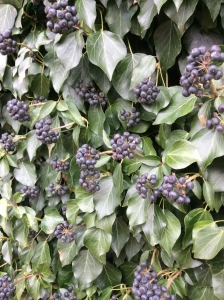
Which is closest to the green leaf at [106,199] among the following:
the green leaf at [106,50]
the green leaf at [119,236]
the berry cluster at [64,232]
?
the green leaf at [119,236]

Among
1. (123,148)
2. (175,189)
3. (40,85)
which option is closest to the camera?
(175,189)

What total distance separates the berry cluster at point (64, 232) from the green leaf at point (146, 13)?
929mm

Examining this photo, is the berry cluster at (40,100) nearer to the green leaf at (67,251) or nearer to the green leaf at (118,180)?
the green leaf at (118,180)

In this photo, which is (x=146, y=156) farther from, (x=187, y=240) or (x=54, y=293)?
(x=54, y=293)

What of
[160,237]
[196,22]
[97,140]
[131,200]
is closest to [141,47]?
[196,22]

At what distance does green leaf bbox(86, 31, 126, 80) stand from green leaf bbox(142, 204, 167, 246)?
1.82 ft

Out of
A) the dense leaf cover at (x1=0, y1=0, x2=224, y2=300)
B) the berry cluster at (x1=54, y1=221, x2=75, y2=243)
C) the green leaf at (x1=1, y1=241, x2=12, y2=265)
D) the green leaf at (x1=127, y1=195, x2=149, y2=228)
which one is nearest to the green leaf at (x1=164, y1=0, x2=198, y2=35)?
the dense leaf cover at (x1=0, y1=0, x2=224, y2=300)

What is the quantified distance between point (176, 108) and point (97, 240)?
651 mm

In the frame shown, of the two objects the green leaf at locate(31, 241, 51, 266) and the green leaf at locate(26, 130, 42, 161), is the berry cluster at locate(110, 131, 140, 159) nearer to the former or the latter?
the green leaf at locate(26, 130, 42, 161)

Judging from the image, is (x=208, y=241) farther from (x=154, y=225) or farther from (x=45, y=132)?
(x=45, y=132)

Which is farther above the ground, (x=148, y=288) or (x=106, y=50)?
(x=106, y=50)

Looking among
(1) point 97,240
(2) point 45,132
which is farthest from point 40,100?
(1) point 97,240

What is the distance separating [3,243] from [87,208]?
30.3 inches

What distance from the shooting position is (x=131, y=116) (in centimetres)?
124
